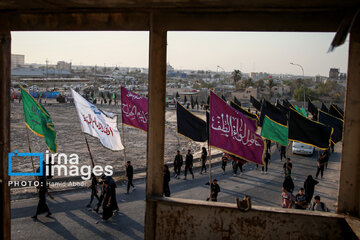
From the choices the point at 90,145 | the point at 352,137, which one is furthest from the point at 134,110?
the point at 352,137

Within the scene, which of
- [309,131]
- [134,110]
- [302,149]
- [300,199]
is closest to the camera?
[300,199]

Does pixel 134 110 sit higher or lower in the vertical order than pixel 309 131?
higher

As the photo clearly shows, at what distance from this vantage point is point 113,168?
17875mm

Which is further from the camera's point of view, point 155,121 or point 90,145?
point 90,145

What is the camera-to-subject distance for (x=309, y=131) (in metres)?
12.4

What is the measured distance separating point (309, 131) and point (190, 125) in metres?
4.64

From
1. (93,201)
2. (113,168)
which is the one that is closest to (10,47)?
(93,201)

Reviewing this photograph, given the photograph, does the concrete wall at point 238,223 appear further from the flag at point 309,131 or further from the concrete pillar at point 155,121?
the flag at point 309,131

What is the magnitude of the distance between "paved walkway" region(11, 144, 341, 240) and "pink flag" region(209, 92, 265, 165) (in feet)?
11.1

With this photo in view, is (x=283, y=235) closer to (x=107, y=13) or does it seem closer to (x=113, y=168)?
(x=107, y=13)

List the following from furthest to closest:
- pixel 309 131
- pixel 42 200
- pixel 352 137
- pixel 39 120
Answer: pixel 309 131, pixel 39 120, pixel 42 200, pixel 352 137

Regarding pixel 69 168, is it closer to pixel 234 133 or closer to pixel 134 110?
pixel 134 110

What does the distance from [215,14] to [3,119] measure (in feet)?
10.9

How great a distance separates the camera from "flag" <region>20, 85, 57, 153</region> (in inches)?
460
